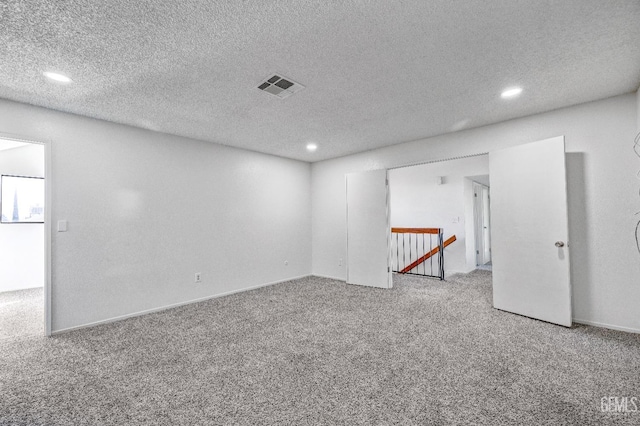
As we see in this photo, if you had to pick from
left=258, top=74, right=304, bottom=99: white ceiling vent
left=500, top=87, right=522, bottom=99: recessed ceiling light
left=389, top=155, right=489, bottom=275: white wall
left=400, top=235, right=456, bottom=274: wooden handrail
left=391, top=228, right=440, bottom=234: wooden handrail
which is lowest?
left=400, top=235, right=456, bottom=274: wooden handrail

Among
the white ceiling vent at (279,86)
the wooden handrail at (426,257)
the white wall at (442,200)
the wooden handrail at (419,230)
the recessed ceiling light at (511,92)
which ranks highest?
the white ceiling vent at (279,86)

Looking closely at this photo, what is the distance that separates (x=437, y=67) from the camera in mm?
2389

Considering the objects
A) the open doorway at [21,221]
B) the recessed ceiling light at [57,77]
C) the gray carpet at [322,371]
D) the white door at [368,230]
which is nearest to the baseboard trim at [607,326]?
the gray carpet at [322,371]

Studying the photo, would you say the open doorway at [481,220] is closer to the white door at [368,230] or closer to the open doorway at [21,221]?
the white door at [368,230]

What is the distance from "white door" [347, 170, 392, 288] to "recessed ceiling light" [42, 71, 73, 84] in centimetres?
414

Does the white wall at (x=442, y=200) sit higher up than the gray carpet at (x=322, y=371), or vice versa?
the white wall at (x=442, y=200)

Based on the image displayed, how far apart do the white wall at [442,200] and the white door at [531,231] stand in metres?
2.60

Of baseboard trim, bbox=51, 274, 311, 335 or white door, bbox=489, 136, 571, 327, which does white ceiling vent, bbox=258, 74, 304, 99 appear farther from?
baseboard trim, bbox=51, 274, 311, 335

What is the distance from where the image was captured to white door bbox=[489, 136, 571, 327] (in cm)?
310

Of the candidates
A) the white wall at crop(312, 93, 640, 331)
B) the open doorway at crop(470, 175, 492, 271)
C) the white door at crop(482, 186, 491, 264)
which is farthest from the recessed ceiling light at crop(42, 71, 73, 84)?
the white door at crop(482, 186, 491, 264)

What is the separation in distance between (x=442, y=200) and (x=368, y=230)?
2445mm

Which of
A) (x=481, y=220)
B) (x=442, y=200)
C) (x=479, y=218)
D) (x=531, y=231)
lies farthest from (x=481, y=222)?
(x=531, y=231)

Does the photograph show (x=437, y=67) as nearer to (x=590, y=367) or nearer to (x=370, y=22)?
(x=370, y=22)

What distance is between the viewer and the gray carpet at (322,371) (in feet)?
5.67
